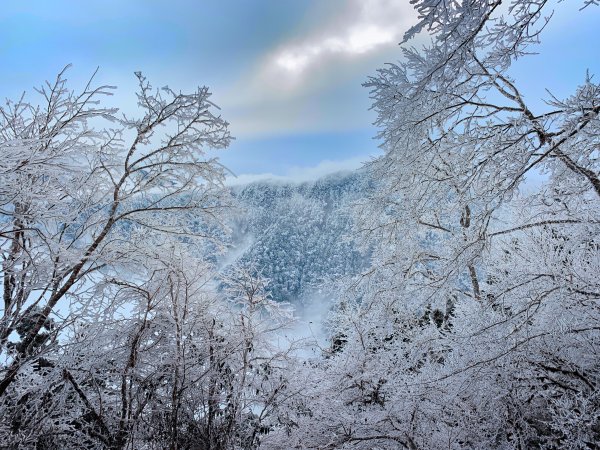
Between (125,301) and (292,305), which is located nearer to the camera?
(125,301)

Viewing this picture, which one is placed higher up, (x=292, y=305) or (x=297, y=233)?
(x=297, y=233)

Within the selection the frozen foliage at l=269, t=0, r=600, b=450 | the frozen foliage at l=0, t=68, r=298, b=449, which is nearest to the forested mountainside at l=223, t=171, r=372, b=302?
the frozen foliage at l=0, t=68, r=298, b=449

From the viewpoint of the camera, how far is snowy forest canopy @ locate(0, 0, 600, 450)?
302cm

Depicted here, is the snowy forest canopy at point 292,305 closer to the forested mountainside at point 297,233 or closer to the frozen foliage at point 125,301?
the frozen foliage at point 125,301

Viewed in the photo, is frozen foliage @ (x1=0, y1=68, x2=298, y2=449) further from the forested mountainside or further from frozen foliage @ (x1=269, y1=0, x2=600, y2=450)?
the forested mountainside

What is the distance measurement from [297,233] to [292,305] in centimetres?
4957

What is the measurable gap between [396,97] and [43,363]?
7.73 metres

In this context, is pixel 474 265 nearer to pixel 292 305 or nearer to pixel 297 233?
pixel 292 305

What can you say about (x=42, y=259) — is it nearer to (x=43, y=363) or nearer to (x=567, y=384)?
(x=43, y=363)

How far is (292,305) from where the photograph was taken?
5.28 m

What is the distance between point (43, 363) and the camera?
7.02 metres

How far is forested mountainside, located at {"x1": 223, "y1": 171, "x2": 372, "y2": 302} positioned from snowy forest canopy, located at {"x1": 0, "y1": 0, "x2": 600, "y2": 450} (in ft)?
56.5

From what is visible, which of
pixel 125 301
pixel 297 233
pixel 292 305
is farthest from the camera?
pixel 297 233

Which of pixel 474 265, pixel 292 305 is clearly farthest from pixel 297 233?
pixel 474 265
